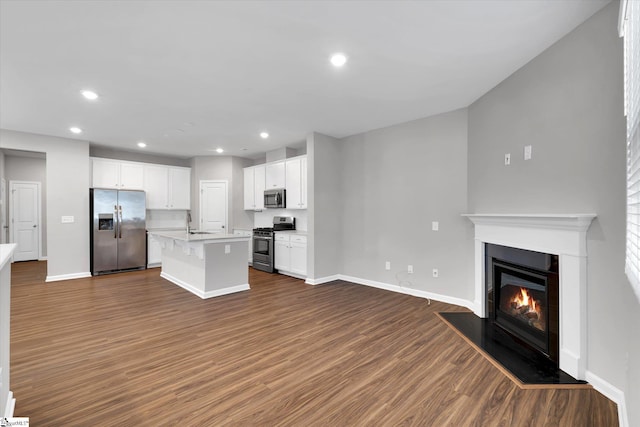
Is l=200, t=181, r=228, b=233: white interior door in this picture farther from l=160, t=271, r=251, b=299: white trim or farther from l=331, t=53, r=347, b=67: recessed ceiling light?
l=331, t=53, r=347, b=67: recessed ceiling light

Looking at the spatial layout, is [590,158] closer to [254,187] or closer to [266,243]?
[266,243]

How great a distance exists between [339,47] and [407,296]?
11.6 ft

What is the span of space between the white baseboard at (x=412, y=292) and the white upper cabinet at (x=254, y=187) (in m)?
2.72

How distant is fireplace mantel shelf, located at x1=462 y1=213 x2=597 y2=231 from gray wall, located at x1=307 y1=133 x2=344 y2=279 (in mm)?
2698

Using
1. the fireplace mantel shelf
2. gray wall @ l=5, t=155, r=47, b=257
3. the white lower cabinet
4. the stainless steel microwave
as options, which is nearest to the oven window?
the white lower cabinet

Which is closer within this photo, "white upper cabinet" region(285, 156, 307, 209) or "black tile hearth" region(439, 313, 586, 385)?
"black tile hearth" region(439, 313, 586, 385)

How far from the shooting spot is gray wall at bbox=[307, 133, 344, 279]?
5066mm

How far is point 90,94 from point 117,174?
331cm

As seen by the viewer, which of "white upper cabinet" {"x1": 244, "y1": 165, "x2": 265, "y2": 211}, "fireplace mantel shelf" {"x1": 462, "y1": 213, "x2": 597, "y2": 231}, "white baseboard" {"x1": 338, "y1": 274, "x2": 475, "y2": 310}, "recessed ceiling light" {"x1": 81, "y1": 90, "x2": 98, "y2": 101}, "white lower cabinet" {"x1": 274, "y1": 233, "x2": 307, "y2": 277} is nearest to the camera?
"fireplace mantel shelf" {"x1": 462, "y1": 213, "x2": 597, "y2": 231}

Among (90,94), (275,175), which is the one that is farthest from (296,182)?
(90,94)

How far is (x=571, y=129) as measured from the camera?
2.37 m

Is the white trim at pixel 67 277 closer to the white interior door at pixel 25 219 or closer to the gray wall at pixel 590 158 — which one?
the white interior door at pixel 25 219

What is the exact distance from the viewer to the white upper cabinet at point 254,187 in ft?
21.9

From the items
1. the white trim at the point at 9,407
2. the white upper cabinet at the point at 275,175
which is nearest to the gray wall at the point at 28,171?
the white upper cabinet at the point at 275,175
